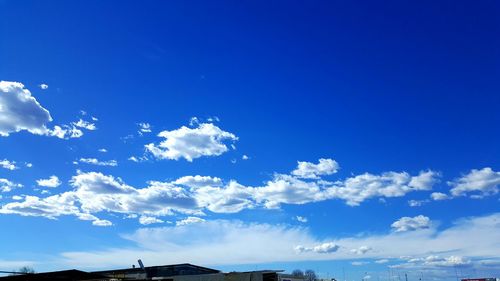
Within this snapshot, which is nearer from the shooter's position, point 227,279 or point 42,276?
point 42,276

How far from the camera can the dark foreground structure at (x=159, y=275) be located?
57.3 m

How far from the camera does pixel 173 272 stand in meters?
85.4

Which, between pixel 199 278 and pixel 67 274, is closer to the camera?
pixel 67 274

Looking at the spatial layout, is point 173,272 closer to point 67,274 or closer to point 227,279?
point 227,279

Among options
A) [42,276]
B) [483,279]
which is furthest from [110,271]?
[483,279]

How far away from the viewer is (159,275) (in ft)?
273

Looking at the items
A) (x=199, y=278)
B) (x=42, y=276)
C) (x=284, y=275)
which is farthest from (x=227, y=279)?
(x=42, y=276)

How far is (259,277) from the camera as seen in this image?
70062 millimetres

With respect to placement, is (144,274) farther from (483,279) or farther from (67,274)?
(483,279)

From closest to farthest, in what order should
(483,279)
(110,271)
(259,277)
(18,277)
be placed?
(18,277) < (259,277) < (110,271) < (483,279)

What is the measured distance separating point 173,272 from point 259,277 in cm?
2130

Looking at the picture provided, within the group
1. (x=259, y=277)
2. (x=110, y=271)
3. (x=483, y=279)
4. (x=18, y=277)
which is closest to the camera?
(x=18, y=277)

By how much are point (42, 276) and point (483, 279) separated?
471ft

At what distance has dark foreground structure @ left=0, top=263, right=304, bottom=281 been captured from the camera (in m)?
57.3
